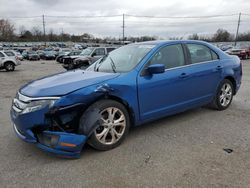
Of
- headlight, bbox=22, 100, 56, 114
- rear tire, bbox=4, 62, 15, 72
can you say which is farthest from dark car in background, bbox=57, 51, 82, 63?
headlight, bbox=22, 100, 56, 114

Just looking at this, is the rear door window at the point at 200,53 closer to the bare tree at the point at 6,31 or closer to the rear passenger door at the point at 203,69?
the rear passenger door at the point at 203,69

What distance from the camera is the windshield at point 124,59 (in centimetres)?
392

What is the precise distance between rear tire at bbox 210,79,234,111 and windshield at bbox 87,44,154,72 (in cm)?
193

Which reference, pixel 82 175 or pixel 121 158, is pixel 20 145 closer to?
pixel 82 175

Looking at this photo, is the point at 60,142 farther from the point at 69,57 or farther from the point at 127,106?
the point at 69,57

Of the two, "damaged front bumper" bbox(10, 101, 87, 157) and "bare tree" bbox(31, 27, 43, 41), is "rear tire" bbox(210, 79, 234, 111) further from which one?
"bare tree" bbox(31, 27, 43, 41)

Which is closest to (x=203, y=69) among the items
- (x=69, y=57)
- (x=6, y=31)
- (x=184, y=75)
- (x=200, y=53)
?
(x=200, y=53)

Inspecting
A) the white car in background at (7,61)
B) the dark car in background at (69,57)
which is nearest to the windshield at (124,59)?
the white car in background at (7,61)

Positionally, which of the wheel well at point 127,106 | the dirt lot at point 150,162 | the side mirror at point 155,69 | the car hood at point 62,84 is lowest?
the dirt lot at point 150,162

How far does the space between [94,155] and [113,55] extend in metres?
2.09

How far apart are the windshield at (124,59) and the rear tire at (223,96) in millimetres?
1935

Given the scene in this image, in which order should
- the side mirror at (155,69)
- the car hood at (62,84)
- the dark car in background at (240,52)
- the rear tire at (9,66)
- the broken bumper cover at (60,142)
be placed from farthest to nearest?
1. the dark car in background at (240,52)
2. the rear tire at (9,66)
3. the side mirror at (155,69)
4. the car hood at (62,84)
5. the broken bumper cover at (60,142)

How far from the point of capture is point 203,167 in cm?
291

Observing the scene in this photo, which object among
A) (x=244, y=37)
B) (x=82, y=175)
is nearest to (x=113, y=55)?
(x=82, y=175)
